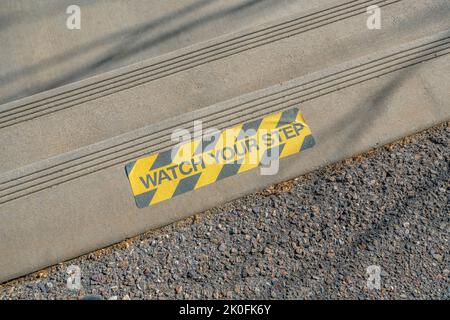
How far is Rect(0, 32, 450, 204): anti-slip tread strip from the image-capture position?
13.2 ft

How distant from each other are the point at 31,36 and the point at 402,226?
351 centimetres

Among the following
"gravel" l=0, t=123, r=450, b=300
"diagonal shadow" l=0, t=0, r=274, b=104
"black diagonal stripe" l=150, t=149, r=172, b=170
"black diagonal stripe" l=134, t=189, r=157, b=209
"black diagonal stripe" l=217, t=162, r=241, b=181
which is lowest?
"gravel" l=0, t=123, r=450, b=300

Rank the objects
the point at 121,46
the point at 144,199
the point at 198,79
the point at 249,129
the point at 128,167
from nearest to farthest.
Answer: the point at 144,199 < the point at 128,167 < the point at 249,129 < the point at 198,79 < the point at 121,46

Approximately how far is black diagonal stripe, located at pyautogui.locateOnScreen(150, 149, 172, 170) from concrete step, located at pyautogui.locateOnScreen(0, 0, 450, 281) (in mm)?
50

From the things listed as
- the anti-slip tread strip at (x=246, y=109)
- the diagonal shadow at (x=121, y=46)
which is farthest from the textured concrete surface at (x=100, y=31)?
the anti-slip tread strip at (x=246, y=109)

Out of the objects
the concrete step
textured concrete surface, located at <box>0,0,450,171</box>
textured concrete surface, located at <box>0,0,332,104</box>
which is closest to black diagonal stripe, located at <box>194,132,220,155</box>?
the concrete step

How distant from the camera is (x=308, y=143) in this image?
4.10 meters

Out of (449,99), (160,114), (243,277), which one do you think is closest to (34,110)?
(160,114)

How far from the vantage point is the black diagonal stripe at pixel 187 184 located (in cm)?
395

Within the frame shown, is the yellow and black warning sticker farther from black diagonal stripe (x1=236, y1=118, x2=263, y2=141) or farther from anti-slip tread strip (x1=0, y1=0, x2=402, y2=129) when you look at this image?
anti-slip tread strip (x1=0, y1=0, x2=402, y2=129)

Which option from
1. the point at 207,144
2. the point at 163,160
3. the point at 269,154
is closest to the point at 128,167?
the point at 163,160

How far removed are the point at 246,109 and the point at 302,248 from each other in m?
1.26

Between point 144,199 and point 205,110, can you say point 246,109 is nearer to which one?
point 205,110

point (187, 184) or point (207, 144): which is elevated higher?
point (207, 144)
